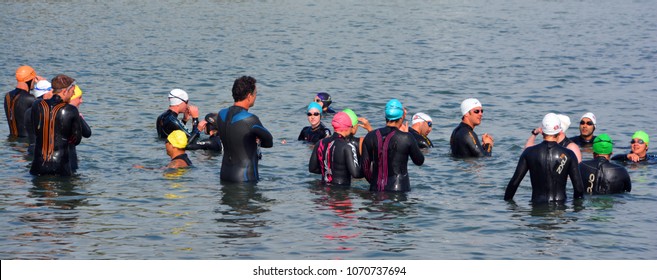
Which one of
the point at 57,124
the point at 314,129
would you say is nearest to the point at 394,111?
the point at 57,124

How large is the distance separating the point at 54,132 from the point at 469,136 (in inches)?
349

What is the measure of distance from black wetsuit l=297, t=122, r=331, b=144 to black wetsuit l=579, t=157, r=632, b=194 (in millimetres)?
6724

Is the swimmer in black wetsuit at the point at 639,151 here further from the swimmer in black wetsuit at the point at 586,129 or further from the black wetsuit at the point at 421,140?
the black wetsuit at the point at 421,140

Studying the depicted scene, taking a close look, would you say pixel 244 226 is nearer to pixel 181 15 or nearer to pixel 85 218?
pixel 85 218

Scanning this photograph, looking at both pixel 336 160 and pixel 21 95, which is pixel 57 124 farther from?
pixel 21 95

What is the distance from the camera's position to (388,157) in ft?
56.6

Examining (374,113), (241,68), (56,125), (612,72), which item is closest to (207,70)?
(241,68)

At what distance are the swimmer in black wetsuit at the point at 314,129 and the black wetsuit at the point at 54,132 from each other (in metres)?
6.22

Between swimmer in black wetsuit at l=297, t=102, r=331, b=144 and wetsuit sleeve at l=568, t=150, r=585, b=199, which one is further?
swimmer in black wetsuit at l=297, t=102, r=331, b=144

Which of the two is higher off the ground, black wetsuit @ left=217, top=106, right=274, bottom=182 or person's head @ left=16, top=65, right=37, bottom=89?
person's head @ left=16, top=65, right=37, bottom=89

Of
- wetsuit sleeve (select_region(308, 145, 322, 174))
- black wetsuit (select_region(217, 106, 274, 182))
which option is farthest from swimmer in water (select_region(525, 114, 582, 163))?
black wetsuit (select_region(217, 106, 274, 182))

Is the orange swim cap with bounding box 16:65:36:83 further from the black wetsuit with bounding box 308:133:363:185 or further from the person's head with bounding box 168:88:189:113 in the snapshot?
the black wetsuit with bounding box 308:133:363:185

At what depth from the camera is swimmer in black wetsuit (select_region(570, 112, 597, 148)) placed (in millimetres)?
22953

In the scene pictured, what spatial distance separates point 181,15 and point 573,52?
26834 millimetres
